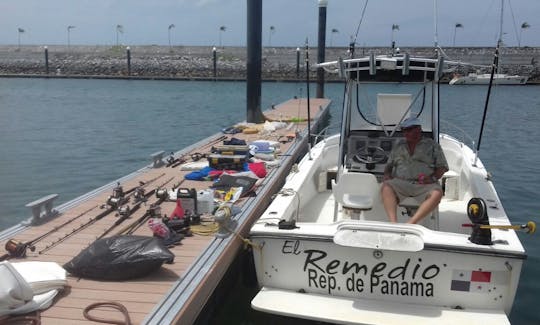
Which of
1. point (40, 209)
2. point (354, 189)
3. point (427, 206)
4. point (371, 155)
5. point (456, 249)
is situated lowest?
point (40, 209)

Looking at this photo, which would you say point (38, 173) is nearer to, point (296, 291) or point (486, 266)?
point (296, 291)

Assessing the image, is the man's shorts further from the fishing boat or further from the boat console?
the boat console

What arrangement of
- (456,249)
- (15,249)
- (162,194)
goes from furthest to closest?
(162,194) → (15,249) → (456,249)

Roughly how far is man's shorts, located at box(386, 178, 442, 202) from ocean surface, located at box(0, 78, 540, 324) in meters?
1.75

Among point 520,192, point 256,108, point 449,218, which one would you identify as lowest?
point 520,192

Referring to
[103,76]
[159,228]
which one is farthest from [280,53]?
[159,228]

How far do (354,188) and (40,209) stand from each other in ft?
11.3

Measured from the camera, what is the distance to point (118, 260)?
157 inches

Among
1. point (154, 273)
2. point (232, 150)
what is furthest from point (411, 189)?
point (232, 150)

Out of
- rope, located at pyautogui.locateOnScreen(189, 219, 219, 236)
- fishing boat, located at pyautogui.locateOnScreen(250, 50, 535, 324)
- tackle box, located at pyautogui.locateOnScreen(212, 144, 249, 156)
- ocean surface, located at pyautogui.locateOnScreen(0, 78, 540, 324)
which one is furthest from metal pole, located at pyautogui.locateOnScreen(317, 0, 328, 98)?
fishing boat, located at pyautogui.locateOnScreen(250, 50, 535, 324)

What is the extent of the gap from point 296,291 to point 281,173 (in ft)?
12.5

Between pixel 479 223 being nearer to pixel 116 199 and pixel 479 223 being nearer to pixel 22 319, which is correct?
pixel 22 319

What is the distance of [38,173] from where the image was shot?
11672 mm

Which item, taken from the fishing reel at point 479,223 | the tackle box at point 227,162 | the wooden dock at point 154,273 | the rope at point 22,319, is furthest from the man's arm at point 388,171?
the rope at point 22,319
